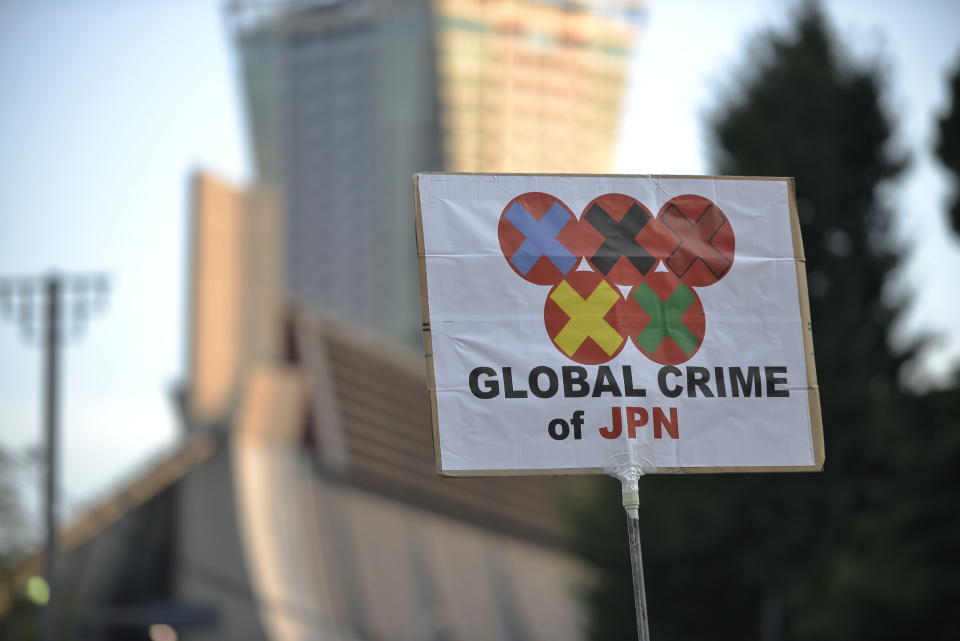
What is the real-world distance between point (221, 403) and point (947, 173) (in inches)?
974

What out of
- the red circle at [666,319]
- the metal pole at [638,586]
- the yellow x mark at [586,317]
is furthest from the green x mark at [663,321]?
the metal pole at [638,586]

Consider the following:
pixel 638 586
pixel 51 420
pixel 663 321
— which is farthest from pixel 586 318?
pixel 51 420

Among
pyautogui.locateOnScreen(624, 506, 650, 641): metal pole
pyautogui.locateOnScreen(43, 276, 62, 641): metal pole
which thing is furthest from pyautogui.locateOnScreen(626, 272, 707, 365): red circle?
pyautogui.locateOnScreen(43, 276, 62, 641): metal pole

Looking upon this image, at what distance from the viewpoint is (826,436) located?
84.0ft

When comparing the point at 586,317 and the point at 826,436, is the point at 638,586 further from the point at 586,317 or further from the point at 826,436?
the point at 826,436

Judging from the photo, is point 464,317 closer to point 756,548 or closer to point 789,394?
point 789,394

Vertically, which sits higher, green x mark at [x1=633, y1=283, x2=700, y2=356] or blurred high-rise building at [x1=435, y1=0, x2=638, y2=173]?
blurred high-rise building at [x1=435, y1=0, x2=638, y2=173]

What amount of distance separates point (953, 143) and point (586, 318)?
59.3 ft

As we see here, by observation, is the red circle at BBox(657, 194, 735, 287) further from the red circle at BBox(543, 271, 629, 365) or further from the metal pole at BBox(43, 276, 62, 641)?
the metal pole at BBox(43, 276, 62, 641)

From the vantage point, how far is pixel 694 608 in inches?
1155

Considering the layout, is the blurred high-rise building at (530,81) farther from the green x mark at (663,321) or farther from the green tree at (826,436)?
the green x mark at (663,321)

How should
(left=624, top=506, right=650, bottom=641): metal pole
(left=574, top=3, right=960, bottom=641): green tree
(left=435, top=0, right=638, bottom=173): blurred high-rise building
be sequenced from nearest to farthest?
(left=624, top=506, right=650, bottom=641): metal pole
(left=574, top=3, right=960, bottom=641): green tree
(left=435, top=0, right=638, bottom=173): blurred high-rise building

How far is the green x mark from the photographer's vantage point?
22.2 feet

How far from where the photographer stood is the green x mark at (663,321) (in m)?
6.75
